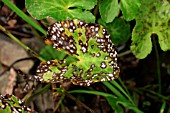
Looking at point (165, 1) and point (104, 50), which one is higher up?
point (165, 1)

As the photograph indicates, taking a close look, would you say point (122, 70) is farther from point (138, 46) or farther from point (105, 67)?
point (105, 67)

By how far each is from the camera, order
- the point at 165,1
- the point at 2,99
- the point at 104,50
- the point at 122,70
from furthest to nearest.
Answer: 1. the point at 122,70
2. the point at 165,1
3. the point at 104,50
4. the point at 2,99

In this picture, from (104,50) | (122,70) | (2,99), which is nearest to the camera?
(2,99)

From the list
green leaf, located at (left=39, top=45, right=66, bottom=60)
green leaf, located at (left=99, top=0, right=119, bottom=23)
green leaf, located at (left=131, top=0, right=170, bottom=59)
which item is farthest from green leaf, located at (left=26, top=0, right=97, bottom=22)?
green leaf, located at (left=39, top=45, right=66, bottom=60)

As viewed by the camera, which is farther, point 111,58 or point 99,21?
point 99,21

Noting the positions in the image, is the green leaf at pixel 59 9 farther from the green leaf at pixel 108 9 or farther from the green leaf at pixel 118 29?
the green leaf at pixel 118 29

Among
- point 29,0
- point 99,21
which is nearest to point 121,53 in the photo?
point 99,21

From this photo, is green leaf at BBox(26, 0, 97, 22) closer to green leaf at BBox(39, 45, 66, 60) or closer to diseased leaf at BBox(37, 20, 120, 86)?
diseased leaf at BBox(37, 20, 120, 86)
